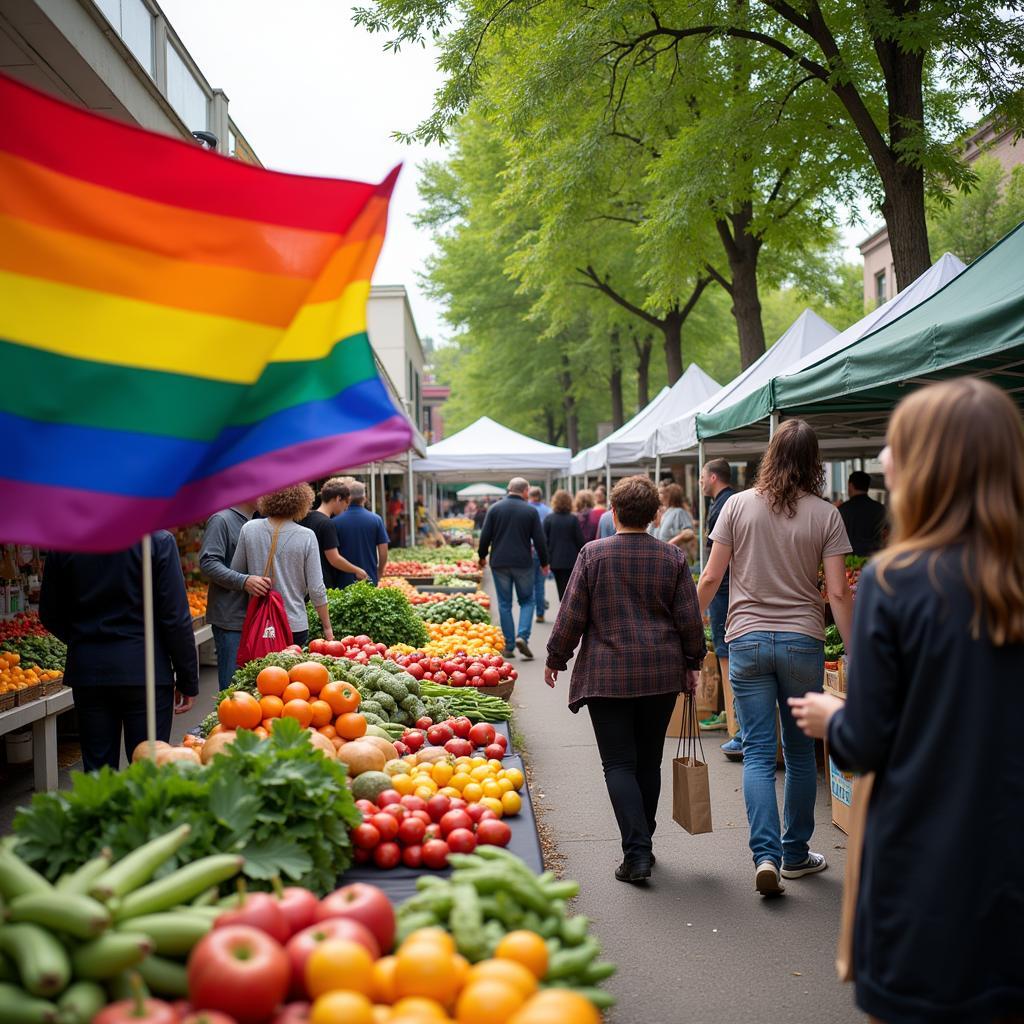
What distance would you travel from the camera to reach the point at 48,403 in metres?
2.57

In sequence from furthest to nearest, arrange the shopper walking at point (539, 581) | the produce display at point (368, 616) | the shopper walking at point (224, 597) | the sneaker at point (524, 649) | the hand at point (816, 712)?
the shopper walking at point (539, 581)
the sneaker at point (524, 649)
the produce display at point (368, 616)
the shopper walking at point (224, 597)
the hand at point (816, 712)

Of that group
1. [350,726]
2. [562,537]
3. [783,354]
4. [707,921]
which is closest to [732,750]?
[707,921]

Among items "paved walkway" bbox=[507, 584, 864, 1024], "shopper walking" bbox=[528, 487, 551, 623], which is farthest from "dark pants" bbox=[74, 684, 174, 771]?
"shopper walking" bbox=[528, 487, 551, 623]

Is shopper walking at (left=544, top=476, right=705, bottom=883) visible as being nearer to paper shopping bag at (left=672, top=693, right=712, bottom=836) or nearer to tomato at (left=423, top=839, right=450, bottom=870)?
paper shopping bag at (left=672, top=693, right=712, bottom=836)

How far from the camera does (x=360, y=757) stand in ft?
12.6

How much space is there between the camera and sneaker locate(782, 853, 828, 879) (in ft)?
16.2

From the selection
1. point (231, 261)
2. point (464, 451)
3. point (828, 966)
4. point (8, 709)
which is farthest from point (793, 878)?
point (464, 451)

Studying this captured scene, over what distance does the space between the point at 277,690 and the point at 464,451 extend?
1599 cm

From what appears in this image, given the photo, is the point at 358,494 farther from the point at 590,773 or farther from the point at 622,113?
the point at 622,113

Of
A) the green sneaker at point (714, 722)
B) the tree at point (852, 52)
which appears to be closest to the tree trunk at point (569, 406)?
the tree at point (852, 52)

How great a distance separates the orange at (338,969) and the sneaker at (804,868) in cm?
350

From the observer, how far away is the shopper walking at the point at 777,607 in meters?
4.55

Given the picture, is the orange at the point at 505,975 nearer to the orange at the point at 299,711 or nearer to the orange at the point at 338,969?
the orange at the point at 338,969

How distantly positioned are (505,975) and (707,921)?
2.75 meters
